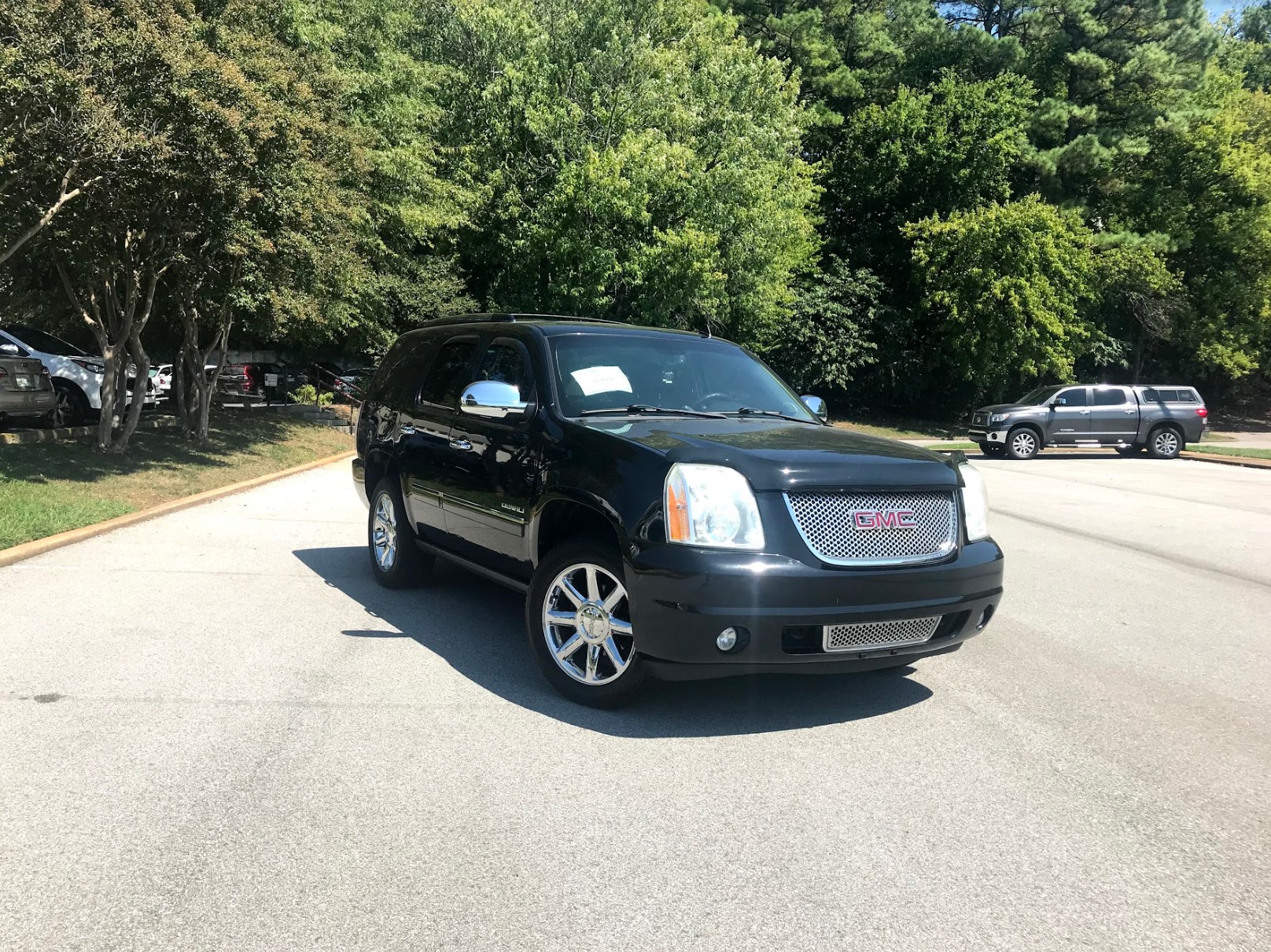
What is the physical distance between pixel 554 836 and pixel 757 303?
27220 millimetres

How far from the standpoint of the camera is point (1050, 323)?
31.3 metres

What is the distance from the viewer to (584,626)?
473 centimetres

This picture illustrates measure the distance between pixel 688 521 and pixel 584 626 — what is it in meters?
0.83

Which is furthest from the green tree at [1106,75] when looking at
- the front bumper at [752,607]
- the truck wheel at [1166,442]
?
the front bumper at [752,607]

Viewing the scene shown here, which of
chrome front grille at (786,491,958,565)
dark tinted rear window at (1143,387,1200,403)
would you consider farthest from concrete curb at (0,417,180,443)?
dark tinted rear window at (1143,387,1200,403)

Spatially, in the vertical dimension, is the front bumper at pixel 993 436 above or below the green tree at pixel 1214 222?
below

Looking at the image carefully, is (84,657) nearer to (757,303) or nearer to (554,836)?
(554,836)

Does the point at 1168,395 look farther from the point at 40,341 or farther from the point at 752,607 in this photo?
the point at 40,341

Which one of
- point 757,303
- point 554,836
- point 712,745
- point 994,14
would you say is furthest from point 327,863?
point 994,14

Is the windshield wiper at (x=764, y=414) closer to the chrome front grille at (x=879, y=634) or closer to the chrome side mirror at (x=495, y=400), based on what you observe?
the chrome side mirror at (x=495, y=400)

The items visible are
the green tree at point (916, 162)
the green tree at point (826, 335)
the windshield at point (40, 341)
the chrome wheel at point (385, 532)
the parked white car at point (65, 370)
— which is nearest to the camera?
the chrome wheel at point (385, 532)

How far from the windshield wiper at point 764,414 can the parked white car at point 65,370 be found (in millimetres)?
15217

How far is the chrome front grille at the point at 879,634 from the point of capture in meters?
4.35

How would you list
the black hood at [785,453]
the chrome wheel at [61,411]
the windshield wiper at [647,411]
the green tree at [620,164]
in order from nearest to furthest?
the black hood at [785,453] < the windshield wiper at [647,411] < the chrome wheel at [61,411] < the green tree at [620,164]
